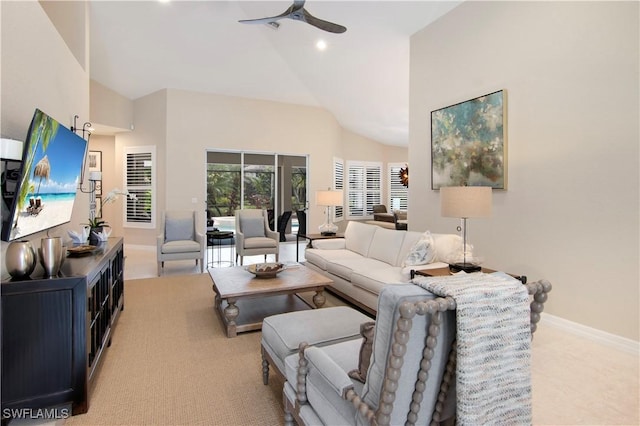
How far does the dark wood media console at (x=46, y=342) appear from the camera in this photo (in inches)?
72.3

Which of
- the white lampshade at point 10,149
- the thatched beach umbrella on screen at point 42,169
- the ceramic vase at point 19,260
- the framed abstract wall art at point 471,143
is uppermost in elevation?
the framed abstract wall art at point 471,143

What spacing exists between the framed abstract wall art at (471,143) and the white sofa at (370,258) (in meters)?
0.97

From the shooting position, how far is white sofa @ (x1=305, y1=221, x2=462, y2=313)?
11.0ft

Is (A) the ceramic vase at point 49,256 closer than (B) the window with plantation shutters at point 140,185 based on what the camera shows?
Yes

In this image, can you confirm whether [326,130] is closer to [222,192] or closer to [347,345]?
[222,192]

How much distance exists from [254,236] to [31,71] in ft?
13.3

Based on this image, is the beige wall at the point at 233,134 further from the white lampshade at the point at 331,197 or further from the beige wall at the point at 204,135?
the white lampshade at the point at 331,197

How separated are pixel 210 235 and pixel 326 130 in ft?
14.0

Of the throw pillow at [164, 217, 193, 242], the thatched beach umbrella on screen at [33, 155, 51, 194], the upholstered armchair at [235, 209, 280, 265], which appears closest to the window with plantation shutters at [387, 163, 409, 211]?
the upholstered armchair at [235, 209, 280, 265]

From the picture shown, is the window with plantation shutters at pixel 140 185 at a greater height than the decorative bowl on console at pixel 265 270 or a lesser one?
greater

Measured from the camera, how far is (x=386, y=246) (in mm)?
4078

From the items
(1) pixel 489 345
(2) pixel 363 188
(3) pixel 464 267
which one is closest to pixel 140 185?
(2) pixel 363 188

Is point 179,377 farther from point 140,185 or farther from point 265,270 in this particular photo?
point 140,185

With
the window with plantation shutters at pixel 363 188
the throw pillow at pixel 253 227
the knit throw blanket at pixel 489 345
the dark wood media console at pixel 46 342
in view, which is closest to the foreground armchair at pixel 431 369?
the knit throw blanket at pixel 489 345
